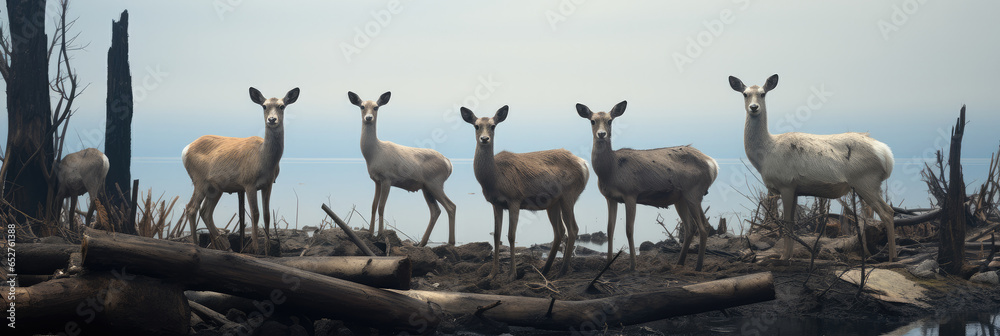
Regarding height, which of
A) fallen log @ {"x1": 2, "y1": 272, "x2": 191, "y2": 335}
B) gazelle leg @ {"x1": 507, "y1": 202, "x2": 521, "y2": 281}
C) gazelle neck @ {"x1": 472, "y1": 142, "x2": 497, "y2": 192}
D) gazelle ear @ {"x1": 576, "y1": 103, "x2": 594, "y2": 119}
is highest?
gazelle ear @ {"x1": 576, "y1": 103, "x2": 594, "y2": 119}

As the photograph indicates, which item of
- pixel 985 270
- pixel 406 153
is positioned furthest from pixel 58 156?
pixel 985 270

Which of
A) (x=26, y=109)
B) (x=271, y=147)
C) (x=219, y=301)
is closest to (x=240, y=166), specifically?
(x=271, y=147)

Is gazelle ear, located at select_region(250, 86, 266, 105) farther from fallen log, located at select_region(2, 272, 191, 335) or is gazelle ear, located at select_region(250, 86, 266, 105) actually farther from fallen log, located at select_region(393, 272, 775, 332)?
fallen log, located at select_region(2, 272, 191, 335)

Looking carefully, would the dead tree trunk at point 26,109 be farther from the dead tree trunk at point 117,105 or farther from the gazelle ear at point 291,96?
the gazelle ear at point 291,96

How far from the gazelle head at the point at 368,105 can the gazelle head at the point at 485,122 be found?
3.97 meters

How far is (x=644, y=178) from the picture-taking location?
10031 mm

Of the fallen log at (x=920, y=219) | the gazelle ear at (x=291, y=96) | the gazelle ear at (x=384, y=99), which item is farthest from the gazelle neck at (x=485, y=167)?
the fallen log at (x=920, y=219)

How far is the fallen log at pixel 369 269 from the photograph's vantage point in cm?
705

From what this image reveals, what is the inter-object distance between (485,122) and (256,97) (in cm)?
365

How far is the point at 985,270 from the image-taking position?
10.1 meters

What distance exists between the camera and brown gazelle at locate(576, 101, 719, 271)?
393 inches

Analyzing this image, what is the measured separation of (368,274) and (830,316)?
5.43m

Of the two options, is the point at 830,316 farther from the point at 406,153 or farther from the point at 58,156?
the point at 58,156

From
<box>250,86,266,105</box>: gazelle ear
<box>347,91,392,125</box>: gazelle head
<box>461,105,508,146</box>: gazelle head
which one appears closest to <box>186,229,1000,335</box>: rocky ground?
<box>461,105,508,146</box>: gazelle head
